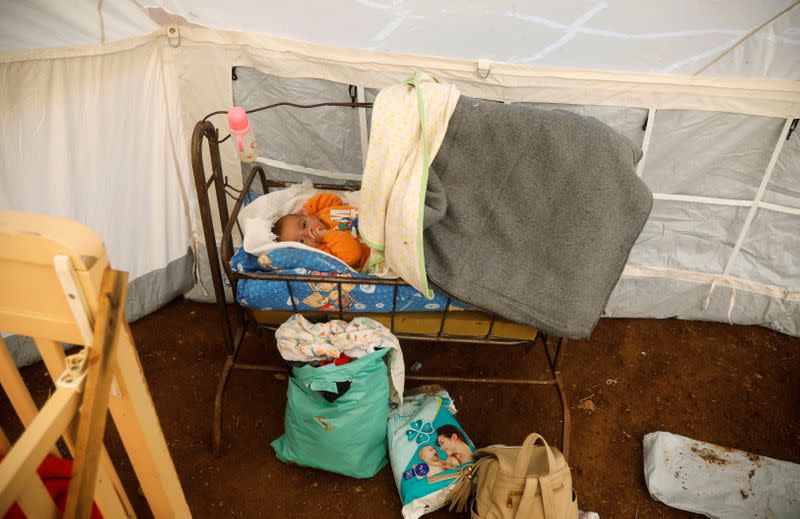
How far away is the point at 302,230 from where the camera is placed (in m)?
2.02

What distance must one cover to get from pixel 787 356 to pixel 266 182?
108 inches

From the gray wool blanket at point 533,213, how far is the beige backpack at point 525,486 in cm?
42

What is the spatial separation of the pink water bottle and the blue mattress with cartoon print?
0.40 meters

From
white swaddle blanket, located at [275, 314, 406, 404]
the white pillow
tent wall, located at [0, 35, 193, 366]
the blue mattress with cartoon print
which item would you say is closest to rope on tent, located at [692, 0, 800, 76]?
the blue mattress with cartoon print

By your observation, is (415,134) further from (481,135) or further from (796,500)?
(796,500)

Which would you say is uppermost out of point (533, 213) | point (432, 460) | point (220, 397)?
point (533, 213)

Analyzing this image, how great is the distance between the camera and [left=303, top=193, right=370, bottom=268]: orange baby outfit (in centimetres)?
190

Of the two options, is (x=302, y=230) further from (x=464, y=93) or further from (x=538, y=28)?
(x=538, y=28)

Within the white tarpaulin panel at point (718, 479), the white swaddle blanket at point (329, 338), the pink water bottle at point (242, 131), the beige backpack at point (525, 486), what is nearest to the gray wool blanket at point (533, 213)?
the white swaddle blanket at point (329, 338)

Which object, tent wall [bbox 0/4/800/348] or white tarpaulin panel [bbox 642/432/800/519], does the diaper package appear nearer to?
white tarpaulin panel [bbox 642/432/800/519]

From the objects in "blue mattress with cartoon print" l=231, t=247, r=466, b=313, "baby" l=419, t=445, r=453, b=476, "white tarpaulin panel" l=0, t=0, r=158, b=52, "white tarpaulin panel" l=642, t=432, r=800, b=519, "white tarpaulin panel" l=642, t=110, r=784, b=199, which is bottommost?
"white tarpaulin panel" l=642, t=432, r=800, b=519

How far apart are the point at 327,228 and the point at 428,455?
0.96m

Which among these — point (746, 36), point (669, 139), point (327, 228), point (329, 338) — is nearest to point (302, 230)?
point (327, 228)

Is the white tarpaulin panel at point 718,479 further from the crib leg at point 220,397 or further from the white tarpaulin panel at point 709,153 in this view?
the crib leg at point 220,397
